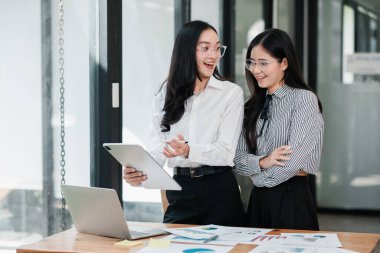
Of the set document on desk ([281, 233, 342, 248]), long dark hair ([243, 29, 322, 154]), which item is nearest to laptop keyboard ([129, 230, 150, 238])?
document on desk ([281, 233, 342, 248])

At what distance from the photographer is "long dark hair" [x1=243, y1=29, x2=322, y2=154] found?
306cm

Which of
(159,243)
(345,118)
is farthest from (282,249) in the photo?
(345,118)

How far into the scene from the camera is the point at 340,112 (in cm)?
716

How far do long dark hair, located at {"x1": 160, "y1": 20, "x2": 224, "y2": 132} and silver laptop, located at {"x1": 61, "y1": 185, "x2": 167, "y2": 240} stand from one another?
0.58 meters

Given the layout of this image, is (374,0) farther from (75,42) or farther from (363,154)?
(75,42)

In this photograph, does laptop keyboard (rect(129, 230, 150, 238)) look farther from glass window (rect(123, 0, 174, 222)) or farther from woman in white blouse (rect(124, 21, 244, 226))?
glass window (rect(123, 0, 174, 222))

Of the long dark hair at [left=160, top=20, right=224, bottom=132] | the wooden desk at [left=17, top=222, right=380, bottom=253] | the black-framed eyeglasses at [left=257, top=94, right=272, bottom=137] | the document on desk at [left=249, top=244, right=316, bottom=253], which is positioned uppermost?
the long dark hair at [left=160, top=20, right=224, bottom=132]

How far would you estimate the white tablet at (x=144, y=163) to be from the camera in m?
2.58

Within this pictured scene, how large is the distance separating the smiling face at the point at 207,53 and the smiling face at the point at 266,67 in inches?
6.6

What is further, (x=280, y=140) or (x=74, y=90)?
(x=74, y=90)

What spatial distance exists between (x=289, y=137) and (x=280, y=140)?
0.15 feet

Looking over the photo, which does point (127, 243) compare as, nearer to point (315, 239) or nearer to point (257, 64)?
point (315, 239)

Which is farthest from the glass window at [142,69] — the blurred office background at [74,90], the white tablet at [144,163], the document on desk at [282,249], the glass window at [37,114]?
the document on desk at [282,249]

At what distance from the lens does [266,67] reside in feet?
10.0
